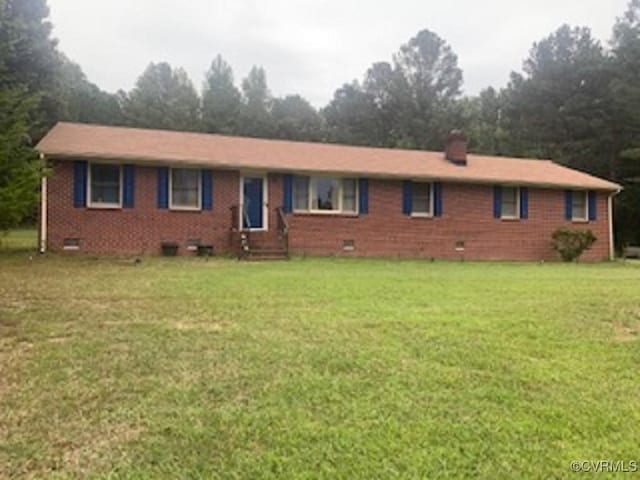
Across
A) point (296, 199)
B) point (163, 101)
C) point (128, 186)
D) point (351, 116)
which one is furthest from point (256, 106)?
point (128, 186)

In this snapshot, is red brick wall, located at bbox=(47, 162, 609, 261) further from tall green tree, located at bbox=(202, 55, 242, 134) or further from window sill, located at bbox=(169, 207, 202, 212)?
tall green tree, located at bbox=(202, 55, 242, 134)

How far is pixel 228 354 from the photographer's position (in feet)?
16.7

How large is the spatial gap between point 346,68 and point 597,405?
50.0m

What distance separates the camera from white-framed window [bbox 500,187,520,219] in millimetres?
19703

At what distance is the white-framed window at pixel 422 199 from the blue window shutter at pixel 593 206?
6.16m

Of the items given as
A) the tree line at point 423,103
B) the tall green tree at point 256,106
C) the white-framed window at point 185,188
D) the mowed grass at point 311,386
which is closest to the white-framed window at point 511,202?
the white-framed window at point 185,188

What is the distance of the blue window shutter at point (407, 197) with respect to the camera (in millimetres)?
18359

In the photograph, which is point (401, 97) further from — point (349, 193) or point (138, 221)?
point (138, 221)

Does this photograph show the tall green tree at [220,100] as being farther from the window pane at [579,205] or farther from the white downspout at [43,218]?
the white downspout at [43,218]

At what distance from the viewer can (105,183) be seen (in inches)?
613

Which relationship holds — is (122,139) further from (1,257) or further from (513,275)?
(513,275)

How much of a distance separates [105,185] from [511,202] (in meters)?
12.4

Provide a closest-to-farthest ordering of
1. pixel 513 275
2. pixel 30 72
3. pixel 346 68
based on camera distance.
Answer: pixel 513 275, pixel 30 72, pixel 346 68

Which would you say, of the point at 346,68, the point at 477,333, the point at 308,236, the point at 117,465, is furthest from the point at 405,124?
the point at 117,465
